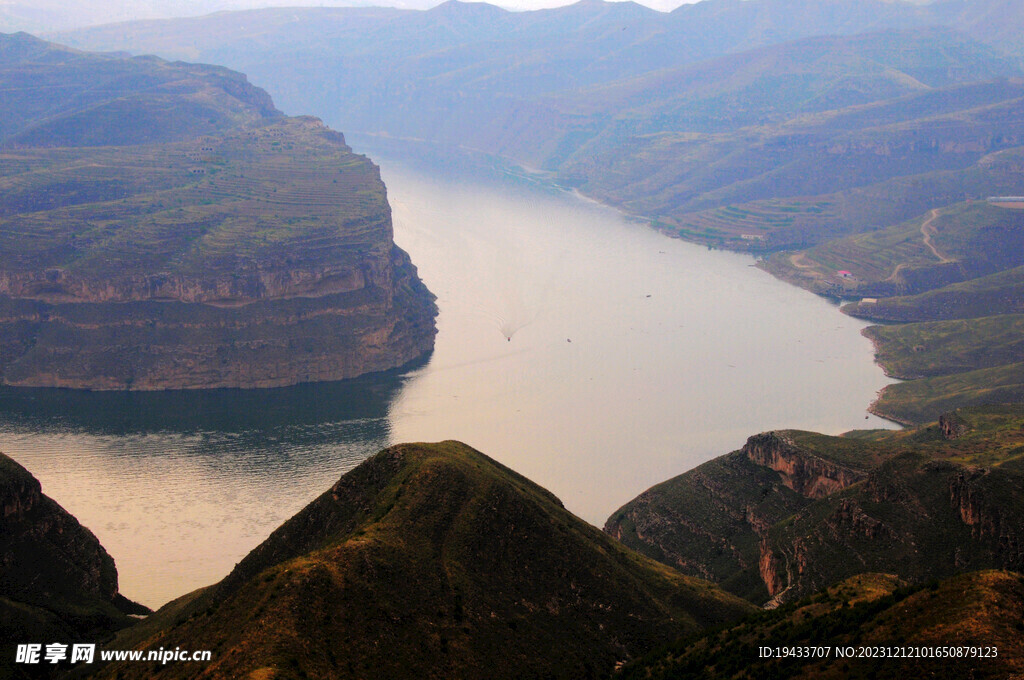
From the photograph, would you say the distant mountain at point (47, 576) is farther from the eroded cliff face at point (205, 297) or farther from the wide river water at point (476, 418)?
the eroded cliff face at point (205, 297)

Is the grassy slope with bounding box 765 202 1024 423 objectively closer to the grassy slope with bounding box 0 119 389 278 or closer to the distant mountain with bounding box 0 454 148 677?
the grassy slope with bounding box 0 119 389 278

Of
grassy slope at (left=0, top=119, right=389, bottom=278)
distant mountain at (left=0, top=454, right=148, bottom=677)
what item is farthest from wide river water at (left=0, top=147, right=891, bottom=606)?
grassy slope at (left=0, top=119, right=389, bottom=278)

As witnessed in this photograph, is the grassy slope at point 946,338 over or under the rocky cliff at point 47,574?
over

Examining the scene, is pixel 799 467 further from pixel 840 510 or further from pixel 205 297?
pixel 205 297

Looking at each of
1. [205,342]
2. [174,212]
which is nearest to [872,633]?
[205,342]

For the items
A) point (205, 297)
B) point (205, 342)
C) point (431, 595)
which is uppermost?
point (431, 595)

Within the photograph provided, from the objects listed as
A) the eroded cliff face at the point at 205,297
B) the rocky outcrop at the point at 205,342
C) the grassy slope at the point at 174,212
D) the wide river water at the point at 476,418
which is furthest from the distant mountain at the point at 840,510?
the grassy slope at the point at 174,212
